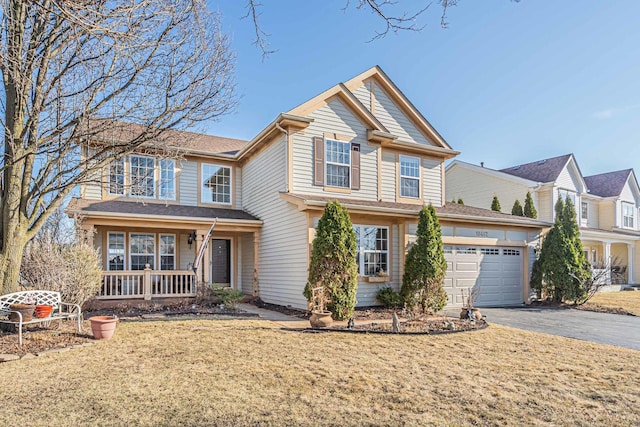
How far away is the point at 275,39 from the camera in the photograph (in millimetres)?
5535

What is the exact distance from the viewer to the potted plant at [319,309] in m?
8.88

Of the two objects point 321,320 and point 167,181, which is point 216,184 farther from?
point 321,320

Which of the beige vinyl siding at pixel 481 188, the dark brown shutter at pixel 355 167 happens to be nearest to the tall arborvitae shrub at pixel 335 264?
the dark brown shutter at pixel 355 167

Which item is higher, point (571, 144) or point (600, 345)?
point (571, 144)

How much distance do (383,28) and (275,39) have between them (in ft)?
5.68

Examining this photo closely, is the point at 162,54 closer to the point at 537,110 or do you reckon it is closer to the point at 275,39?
the point at 275,39

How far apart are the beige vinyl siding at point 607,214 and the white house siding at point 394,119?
19.6 m

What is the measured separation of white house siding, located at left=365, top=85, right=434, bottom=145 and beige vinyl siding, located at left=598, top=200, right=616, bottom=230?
64.4ft

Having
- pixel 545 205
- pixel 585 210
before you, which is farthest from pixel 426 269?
pixel 585 210

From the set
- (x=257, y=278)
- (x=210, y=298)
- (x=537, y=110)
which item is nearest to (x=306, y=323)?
(x=210, y=298)

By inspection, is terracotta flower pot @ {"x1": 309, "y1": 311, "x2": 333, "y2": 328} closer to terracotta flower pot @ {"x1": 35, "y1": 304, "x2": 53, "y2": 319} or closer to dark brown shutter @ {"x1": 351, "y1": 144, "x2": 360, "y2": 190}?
dark brown shutter @ {"x1": 351, "y1": 144, "x2": 360, "y2": 190}

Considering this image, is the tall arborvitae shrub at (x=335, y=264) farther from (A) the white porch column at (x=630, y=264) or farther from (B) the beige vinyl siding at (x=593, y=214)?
(B) the beige vinyl siding at (x=593, y=214)

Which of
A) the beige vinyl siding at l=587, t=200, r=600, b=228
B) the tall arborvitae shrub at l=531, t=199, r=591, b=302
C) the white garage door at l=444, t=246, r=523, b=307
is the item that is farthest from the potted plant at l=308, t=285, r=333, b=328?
the beige vinyl siding at l=587, t=200, r=600, b=228

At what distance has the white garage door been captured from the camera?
13.1 metres
